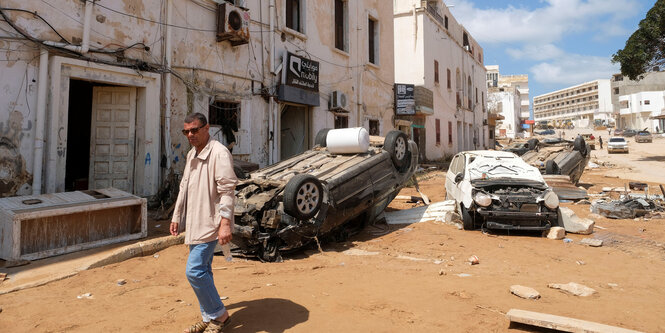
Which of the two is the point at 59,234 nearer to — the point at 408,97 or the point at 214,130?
the point at 214,130

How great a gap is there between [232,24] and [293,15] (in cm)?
356

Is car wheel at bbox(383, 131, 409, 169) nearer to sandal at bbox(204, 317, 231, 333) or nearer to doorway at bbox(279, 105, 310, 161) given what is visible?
sandal at bbox(204, 317, 231, 333)

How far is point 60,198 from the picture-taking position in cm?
546

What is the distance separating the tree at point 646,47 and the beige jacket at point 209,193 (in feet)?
86.6

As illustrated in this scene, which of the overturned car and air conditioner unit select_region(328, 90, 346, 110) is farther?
air conditioner unit select_region(328, 90, 346, 110)

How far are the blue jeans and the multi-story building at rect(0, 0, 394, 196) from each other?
16.7 ft

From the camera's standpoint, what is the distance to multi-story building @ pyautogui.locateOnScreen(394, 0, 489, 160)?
2161 centimetres

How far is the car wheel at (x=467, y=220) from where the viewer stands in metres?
7.14

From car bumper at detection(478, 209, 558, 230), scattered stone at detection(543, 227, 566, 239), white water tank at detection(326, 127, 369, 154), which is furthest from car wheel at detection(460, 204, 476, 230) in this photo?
white water tank at detection(326, 127, 369, 154)

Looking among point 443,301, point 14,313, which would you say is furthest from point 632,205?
point 14,313

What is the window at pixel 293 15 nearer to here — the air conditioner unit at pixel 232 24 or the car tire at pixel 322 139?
the air conditioner unit at pixel 232 24

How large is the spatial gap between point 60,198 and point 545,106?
415 feet

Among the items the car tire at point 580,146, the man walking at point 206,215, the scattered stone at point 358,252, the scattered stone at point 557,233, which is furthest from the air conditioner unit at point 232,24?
the car tire at point 580,146

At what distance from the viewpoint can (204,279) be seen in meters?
2.96
